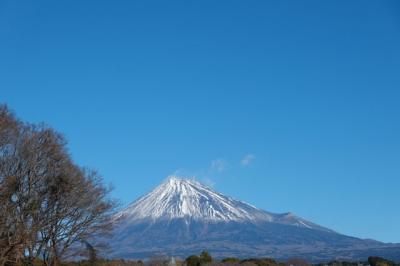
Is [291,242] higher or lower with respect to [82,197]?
higher

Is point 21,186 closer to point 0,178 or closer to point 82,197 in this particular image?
point 0,178

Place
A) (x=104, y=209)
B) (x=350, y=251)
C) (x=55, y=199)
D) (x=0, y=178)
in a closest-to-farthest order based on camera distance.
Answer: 1. (x=0, y=178)
2. (x=55, y=199)
3. (x=104, y=209)
4. (x=350, y=251)

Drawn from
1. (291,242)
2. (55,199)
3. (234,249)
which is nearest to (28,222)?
(55,199)

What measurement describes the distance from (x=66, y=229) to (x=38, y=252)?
1.68 meters

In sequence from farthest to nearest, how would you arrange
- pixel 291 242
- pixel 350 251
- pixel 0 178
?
pixel 291 242, pixel 350 251, pixel 0 178

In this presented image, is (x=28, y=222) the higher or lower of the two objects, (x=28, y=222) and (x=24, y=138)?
the lower

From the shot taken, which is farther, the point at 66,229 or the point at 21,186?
the point at 66,229

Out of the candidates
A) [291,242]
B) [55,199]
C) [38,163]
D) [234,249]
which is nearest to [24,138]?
[38,163]

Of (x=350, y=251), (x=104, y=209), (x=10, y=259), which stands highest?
(x=350, y=251)

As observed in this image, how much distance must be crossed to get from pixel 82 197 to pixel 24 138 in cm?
467

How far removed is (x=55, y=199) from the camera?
33375 mm

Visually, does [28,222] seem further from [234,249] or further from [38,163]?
[234,249]

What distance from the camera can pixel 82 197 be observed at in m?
34.8

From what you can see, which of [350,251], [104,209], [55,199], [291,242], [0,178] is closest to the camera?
[0,178]
